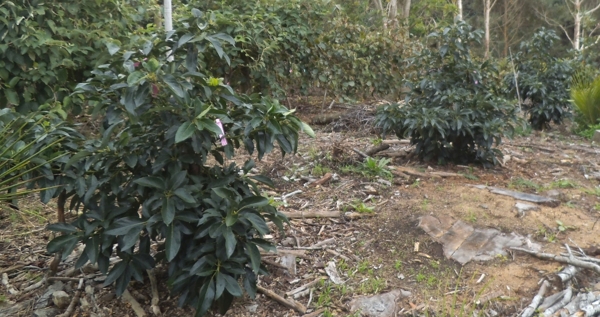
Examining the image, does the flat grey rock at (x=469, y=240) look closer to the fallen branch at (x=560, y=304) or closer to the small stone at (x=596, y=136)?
the fallen branch at (x=560, y=304)

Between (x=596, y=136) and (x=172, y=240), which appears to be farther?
(x=596, y=136)

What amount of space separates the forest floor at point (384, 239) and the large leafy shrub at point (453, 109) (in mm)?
219

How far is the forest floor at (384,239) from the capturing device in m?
2.70

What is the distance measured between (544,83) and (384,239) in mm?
5713

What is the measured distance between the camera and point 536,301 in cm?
261

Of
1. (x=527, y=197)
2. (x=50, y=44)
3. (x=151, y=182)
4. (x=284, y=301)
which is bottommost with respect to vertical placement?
(x=284, y=301)

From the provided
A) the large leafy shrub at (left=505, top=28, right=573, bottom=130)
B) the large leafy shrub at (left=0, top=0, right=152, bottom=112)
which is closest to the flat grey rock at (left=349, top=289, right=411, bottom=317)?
the large leafy shrub at (left=0, top=0, right=152, bottom=112)

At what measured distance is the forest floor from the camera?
2703 millimetres

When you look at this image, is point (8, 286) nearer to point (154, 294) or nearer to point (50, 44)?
point (154, 294)

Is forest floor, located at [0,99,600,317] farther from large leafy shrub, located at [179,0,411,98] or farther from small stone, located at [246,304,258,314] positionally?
large leafy shrub, located at [179,0,411,98]

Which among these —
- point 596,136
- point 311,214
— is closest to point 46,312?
point 311,214

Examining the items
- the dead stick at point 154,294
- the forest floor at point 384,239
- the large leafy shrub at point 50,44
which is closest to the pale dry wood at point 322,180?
the forest floor at point 384,239

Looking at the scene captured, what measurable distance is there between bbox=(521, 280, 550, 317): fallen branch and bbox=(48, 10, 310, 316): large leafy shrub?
1321mm

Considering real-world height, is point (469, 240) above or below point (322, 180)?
above
